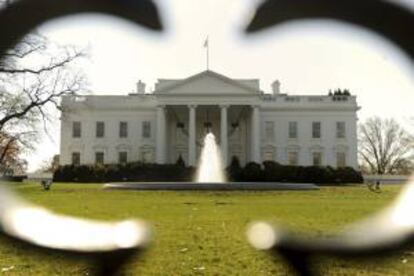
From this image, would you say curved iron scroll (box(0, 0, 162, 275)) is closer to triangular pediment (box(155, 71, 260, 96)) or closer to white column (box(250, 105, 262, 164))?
triangular pediment (box(155, 71, 260, 96))

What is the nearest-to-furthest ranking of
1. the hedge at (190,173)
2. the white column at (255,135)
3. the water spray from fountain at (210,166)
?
the water spray from fountain at (210,166) → the hedge at (190,173) → the white column at (255,135)

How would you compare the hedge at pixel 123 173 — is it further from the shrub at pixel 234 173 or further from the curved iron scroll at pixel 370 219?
the curved iron scroll at pixel 370 219

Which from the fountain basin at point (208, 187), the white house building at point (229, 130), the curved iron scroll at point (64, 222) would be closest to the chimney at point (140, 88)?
the white house building at point (229, 130)

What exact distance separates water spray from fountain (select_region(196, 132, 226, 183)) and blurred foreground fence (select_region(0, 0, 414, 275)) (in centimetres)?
4217

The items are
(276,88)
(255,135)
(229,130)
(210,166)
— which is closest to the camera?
(210,166)

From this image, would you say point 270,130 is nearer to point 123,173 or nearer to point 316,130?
point 316,130

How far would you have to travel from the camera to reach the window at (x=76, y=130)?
205 feet

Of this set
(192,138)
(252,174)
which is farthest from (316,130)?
(252,174)

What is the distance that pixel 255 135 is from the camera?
59188 millimetres

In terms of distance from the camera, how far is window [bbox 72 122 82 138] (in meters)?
62.4

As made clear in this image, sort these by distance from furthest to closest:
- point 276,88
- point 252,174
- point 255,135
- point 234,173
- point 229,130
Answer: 1. point 276,88
2. point 229,130
3. point 255,135
4. point 234,173
5. point 252,174

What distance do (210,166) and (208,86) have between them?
33.9 ft

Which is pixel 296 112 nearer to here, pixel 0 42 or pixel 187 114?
pixel 187 114

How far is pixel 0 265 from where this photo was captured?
18.4ft
